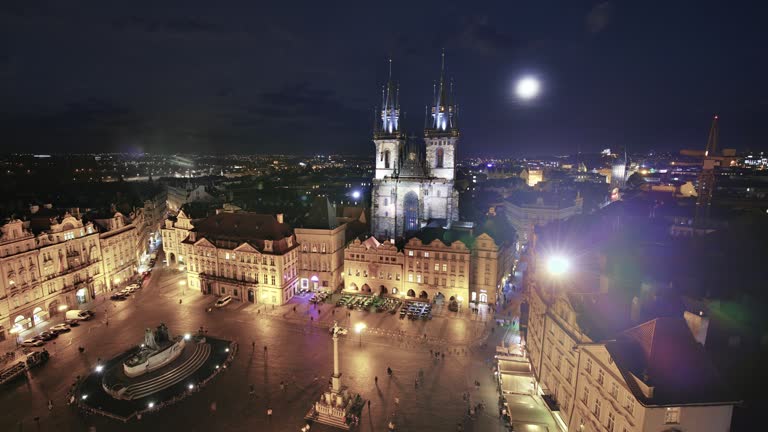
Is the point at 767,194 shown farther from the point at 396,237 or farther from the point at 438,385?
the point at 438,385

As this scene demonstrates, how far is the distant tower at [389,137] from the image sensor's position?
75.4m

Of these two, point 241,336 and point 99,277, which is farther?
point 99,277

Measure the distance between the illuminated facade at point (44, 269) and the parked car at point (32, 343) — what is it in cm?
335

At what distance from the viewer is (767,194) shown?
94250 mm

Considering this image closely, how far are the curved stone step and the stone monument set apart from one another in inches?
557

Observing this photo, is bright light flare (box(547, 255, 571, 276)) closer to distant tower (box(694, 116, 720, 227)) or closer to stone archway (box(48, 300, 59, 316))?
distant tower (box(694, 116, 720, 227))

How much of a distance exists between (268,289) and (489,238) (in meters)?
31.8

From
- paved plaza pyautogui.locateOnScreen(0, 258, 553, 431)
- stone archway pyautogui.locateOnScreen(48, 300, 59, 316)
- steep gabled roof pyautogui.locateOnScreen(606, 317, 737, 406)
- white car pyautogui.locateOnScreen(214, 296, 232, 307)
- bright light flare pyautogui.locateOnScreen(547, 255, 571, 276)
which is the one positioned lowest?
paved plaza pyautogui.locateOnScreen(0, 258, 553, 431)

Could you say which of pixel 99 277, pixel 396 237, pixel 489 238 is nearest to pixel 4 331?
pixel 99 277

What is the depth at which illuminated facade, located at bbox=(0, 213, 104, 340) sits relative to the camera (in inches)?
1852

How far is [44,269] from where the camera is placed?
52062 mm

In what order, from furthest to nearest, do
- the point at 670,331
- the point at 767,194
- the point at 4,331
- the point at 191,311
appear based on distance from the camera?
the point at 767,194
the point at 191,311
the point at 4,331
the point at 670,331

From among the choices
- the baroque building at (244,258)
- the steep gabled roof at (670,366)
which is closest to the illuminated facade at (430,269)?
the baroque building at (244,258)

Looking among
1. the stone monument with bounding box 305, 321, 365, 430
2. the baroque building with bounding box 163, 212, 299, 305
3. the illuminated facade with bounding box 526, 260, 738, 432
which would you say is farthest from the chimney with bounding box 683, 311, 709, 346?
the baroque building with bounding box 163, 212, 299, 305
